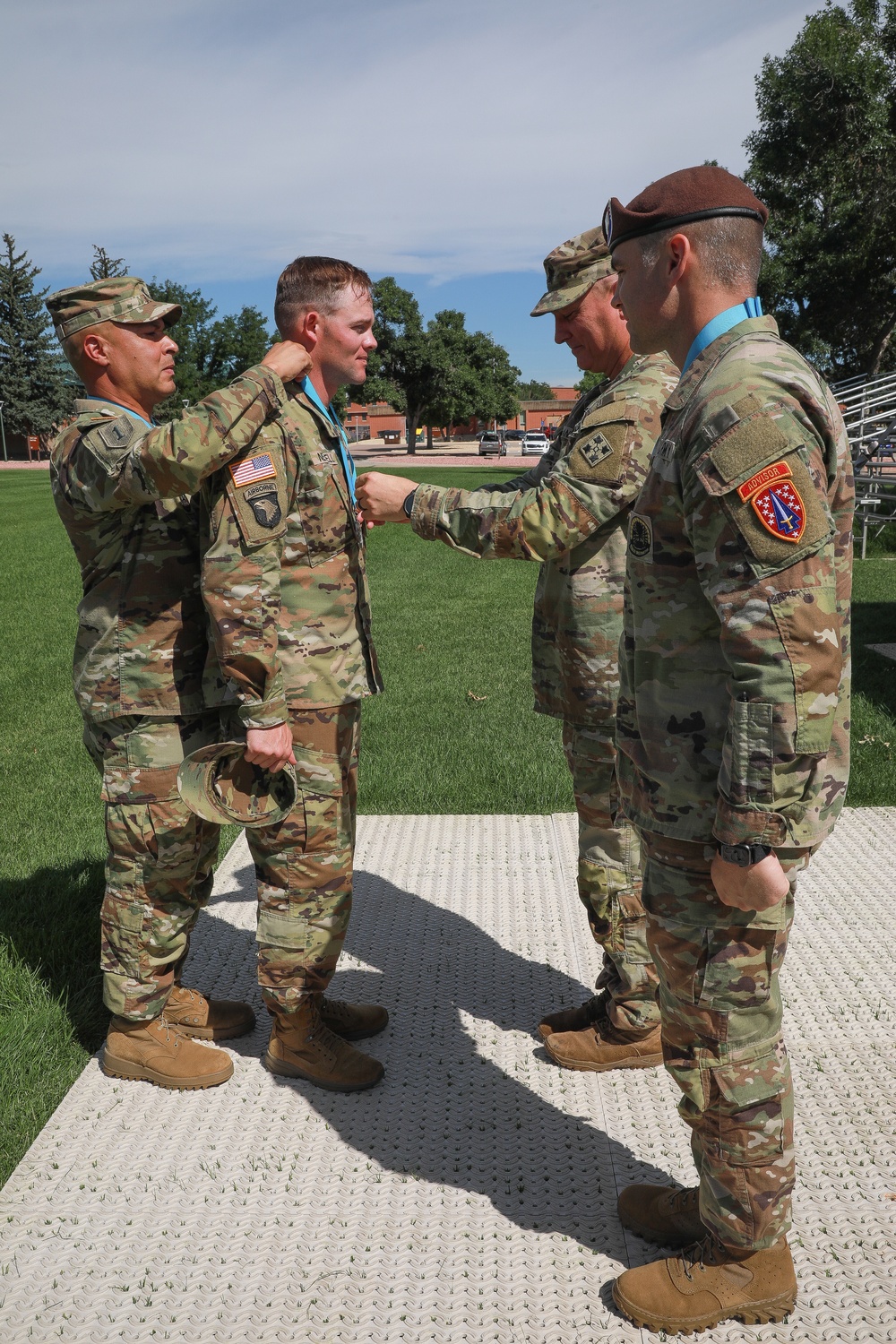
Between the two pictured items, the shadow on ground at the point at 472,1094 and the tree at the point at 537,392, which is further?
the tree at the point at 537,392

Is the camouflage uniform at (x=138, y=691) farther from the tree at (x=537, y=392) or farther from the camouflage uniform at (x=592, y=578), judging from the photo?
the tree at (x=537, y=392)

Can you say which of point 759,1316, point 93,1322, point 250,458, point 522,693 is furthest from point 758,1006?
point 522,693

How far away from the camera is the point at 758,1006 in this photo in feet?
7.11

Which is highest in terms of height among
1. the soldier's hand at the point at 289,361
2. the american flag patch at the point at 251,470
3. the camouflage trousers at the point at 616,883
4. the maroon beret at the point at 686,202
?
the maroon beret at the point at 686,202

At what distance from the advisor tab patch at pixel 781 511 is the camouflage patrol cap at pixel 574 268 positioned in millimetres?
1564

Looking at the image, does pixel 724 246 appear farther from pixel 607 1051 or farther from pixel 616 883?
pixel 607 1051

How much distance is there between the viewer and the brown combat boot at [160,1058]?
330cm

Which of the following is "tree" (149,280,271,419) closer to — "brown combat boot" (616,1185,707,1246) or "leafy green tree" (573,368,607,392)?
"leafy green tree" (573,368,607,392)

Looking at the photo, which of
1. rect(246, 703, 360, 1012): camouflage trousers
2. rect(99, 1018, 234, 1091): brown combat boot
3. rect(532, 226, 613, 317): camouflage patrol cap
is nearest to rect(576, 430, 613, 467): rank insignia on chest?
rect(532, 226, 613, 317): camouflage patrol cap

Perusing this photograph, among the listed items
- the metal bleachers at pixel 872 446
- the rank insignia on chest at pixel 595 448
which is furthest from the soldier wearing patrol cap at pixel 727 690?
the metal bleachers at pixel 872 446

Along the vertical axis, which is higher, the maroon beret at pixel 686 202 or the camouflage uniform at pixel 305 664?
the maroon beret at pixel 686 202

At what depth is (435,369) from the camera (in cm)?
6238

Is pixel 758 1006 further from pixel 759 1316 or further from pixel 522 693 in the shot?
pixel 522 693

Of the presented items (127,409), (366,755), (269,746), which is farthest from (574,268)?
(366,755)
